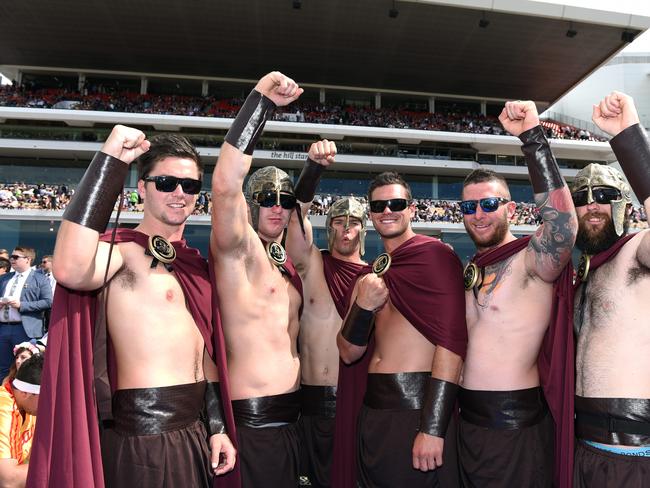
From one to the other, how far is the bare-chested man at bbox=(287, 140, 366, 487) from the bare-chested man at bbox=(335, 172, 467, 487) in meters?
0.58

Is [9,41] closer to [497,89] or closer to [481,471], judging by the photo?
[497,89]

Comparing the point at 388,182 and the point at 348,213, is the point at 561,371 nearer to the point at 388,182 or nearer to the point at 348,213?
the point at 388,182

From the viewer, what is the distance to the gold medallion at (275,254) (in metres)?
3.33

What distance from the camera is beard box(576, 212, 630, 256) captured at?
9.27ft

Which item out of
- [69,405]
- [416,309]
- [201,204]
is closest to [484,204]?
[416,309]

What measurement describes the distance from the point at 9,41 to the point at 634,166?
A: 3366 cm

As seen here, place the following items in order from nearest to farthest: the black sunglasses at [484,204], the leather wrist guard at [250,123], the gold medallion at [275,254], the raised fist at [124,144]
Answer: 1. the raised fist at [124,144]
2. the leather wrist guard at [250,123]
3. the black sunglasses at [484,204]
4. the gold medallion at [275,254]

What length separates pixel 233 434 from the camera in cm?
274

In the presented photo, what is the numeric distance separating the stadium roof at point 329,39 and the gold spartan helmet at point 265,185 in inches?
922

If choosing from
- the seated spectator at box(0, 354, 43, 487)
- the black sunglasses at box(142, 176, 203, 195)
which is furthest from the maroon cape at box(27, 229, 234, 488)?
the seated spectator at box(0, 354, 43, 487)

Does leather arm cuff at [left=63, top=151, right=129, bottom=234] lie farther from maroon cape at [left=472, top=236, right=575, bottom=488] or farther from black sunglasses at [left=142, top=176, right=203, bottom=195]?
maroon cape at [left=472, top=236, right=575, bottom=488]

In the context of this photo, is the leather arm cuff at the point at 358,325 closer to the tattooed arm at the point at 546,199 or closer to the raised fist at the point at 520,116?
the tattooed arm at the point at 546,199

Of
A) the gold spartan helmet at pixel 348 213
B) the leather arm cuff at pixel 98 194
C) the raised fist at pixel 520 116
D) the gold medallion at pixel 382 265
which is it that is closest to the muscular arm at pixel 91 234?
the leather arm cuff at pixel 98 194

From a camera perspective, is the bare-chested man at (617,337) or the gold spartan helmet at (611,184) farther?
the gold spartan helmet at (611,184)
